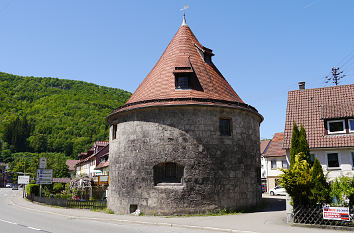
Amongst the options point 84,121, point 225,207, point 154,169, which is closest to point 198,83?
point 154,169

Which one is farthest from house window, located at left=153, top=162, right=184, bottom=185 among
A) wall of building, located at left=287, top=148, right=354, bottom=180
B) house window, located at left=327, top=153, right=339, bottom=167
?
house window, located at left=327, top=153, right=339, bottom=167

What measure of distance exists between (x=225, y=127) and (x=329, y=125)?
A: 20.2 feet

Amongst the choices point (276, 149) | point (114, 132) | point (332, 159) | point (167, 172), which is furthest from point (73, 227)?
point (276, 149)

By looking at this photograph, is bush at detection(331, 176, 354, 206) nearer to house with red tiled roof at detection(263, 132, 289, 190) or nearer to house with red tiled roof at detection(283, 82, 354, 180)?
house with red tiled roof at detection(283, 82, 354, 180)

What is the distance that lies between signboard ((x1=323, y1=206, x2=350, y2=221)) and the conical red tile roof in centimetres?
848

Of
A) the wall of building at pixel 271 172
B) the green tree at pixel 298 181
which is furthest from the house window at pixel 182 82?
the wall of building at pixel 271 172

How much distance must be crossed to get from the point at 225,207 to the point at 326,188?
6.25m

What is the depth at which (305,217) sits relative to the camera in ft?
43.1

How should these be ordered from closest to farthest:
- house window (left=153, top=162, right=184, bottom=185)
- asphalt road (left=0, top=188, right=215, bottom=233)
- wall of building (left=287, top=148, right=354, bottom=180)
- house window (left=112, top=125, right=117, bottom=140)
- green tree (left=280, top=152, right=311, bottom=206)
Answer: asphalt road (left=0, top=188, right=215, bottom=233), green tree (left=280, top=152, right=311, bottom=206), wall of building (left=287, top=148, right=354, bottom=180), house window (left=153, top=162, right=184, bottom=185), house window (left=112, top=125, right=117, bottom=140)

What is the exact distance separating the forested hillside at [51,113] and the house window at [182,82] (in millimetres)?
89850

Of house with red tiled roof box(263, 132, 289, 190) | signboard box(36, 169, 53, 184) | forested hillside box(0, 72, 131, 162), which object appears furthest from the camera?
forested hillside box(0, 72, 131, 162)

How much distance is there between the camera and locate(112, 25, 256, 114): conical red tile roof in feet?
61.4

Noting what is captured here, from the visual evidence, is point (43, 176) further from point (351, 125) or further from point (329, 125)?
point (351, 125)

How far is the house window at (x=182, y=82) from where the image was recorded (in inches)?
771
